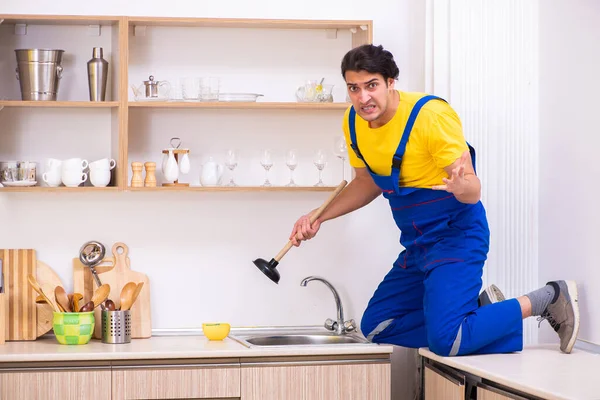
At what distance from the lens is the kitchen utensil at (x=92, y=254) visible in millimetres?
3549

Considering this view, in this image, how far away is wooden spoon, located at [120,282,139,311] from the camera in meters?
3.40

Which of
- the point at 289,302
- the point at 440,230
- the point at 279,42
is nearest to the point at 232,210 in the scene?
the point at 289,302

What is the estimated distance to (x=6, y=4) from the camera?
11.8 feet

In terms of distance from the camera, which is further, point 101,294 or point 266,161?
point 266,161

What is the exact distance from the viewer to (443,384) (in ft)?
Result: 9.46

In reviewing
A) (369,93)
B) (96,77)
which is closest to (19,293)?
(96,77)

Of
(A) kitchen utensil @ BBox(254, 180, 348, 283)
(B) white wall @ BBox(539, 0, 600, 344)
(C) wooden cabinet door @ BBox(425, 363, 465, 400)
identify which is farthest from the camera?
(A) kitchen utensil @ BBox(254, 180, 348, 283)

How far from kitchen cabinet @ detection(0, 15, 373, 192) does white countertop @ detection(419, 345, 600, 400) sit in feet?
3.43

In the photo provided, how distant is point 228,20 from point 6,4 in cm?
101

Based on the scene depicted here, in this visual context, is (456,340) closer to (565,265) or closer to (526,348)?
(526,348)

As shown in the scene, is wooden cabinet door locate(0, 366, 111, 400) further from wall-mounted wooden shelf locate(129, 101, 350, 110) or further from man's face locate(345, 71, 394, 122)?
man's face locate(345, 71, 394, 122)

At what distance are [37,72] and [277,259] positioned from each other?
1273 millimetres

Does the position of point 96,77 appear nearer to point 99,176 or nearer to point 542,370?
point 99,176

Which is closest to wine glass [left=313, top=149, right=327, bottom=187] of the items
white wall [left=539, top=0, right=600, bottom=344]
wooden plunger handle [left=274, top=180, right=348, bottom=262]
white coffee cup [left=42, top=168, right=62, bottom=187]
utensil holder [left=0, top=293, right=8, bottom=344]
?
wooden plunger handle [left=274, top=180, right=348, bottom=262]
